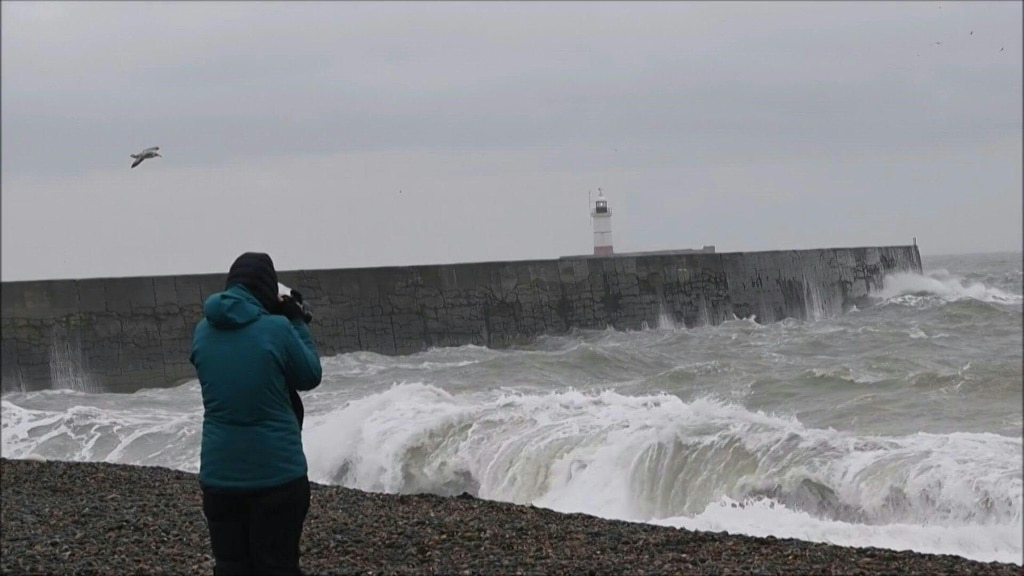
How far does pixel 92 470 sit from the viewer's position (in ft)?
31.1

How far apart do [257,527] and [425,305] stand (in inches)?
748

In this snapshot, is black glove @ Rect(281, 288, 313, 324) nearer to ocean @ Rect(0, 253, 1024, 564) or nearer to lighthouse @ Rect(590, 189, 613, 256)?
ocean @ Rect(0, 253, 1024, 564)

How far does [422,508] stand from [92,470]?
338 cm

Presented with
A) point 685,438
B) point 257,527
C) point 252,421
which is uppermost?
point 252,421

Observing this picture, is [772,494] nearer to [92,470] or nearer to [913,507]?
[913,507]

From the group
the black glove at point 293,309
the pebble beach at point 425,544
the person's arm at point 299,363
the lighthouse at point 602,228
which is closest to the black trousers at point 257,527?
the person's arm at point 299,363

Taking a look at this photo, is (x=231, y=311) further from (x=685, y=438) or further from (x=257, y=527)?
(x=685, y=438)

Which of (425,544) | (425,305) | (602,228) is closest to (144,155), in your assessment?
(425,544)

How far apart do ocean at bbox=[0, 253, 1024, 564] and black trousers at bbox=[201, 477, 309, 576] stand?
4.46 m

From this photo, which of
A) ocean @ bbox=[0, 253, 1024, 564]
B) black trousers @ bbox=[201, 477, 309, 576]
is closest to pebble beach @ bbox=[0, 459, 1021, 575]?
ocean @ bbox=[0, 253, 1024, 564]

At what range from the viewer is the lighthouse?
39.7m

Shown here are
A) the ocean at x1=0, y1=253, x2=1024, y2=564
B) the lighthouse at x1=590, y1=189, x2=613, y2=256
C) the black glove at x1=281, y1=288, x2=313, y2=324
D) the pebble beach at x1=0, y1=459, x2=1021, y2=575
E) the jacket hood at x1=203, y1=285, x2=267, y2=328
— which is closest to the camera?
the jacket hood at x1=203, y1=285, x2=267, y2=328

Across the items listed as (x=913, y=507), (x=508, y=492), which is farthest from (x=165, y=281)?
(x=913, y=507)

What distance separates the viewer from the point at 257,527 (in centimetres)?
368
